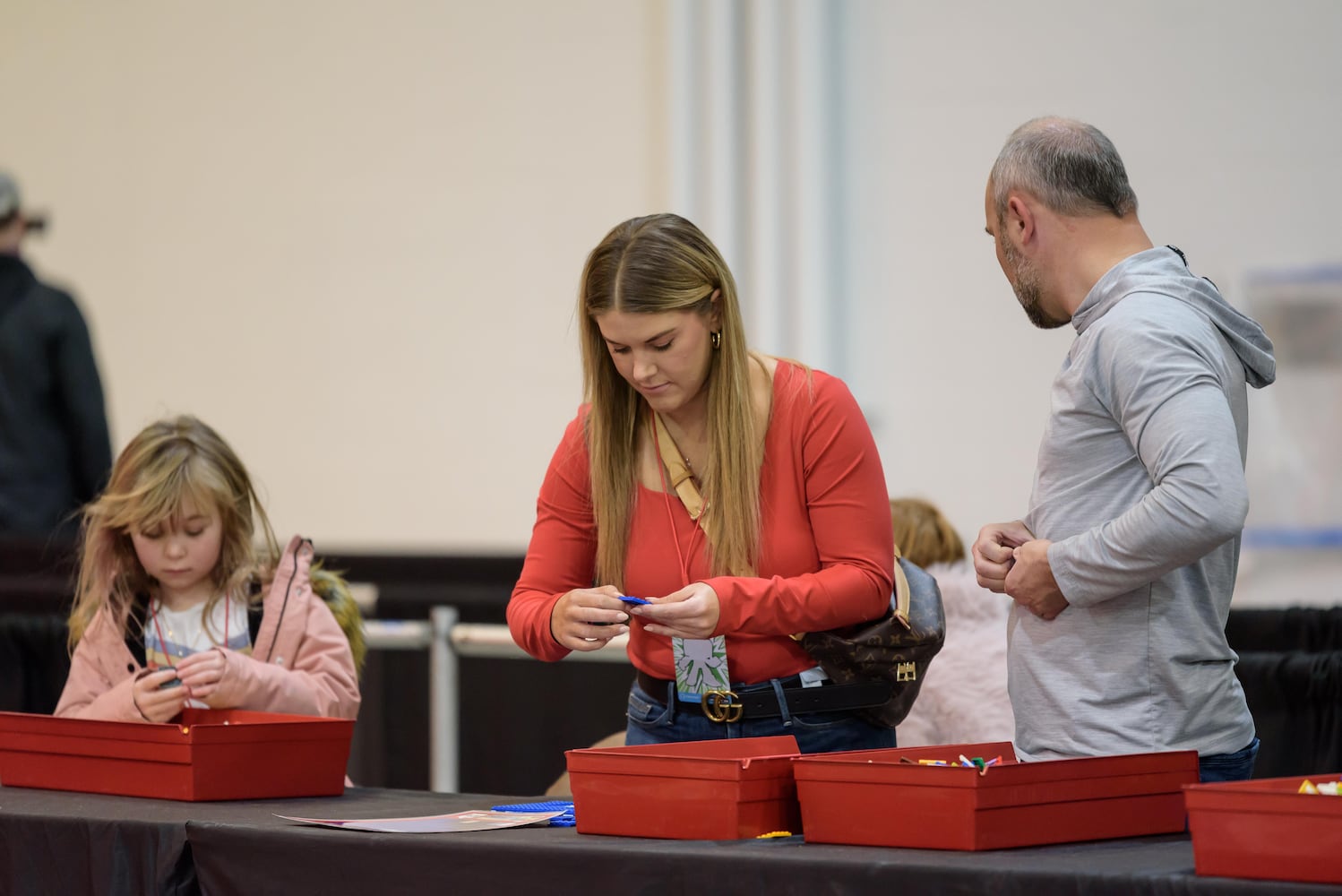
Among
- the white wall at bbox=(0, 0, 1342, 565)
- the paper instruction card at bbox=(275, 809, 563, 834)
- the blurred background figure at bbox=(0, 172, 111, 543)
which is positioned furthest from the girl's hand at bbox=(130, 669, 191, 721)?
the white wall at bbox=(0, 0, 1342, 565)

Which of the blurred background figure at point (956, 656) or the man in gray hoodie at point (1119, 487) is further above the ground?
the man in gray hoodie at point (1119, 487)

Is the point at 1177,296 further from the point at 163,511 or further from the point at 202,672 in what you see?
the point at 163,511

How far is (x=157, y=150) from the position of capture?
238 inches

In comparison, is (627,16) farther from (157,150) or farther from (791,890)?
(791,890)

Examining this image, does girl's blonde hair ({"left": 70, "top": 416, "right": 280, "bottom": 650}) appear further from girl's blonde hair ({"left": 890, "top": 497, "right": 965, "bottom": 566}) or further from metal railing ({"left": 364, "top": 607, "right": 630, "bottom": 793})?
girl's blonde hair ({"left": 890, "top": 497, "right": 965, "bottom": 566})

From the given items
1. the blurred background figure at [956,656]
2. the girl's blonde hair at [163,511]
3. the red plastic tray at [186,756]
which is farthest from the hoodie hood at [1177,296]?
the girl's blonde hair at [163,511]

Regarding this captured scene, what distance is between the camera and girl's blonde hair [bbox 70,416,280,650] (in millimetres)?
2496

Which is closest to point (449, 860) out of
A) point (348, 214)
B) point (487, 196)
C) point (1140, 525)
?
point (1140, 525)

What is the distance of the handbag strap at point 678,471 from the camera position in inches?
80.6

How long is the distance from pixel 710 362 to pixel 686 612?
383 millimetres

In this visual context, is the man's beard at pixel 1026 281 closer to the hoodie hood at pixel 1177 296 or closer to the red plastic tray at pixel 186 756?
the hoodie hood at pixel 1177 296

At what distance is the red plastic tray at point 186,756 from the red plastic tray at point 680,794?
1.79ft

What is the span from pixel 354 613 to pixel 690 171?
2573mm

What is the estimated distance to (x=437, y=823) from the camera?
5.98 ft
